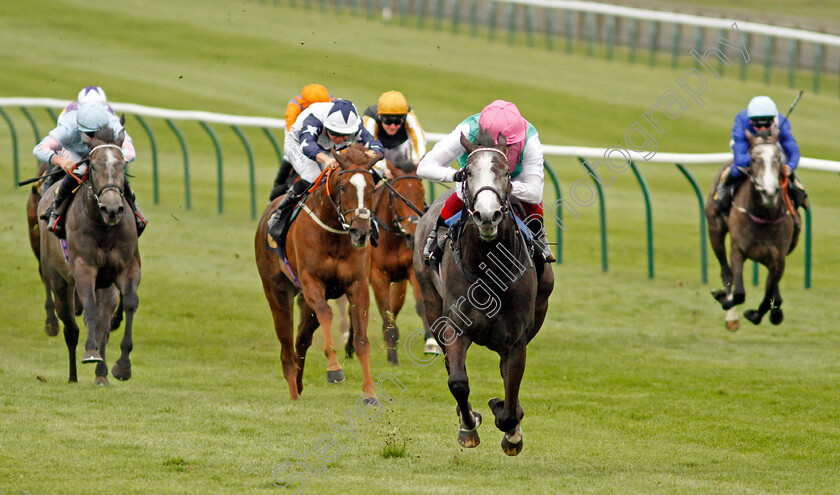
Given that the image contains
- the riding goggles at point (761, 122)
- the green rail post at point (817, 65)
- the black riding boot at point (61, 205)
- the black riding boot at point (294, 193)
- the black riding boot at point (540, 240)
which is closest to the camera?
the black riding boot at point (540, 240)

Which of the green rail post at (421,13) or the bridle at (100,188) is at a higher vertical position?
the bridle at (100,188)

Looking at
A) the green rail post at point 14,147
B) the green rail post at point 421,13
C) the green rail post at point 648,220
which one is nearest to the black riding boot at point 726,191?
the green rail post at point 648,220

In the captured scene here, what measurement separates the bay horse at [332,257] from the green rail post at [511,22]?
1997 centimetres

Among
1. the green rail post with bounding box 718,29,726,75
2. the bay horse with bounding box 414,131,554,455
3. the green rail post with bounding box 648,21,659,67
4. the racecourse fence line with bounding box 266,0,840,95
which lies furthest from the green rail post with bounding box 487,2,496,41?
the bay horse with bounding box 414,131,554,455

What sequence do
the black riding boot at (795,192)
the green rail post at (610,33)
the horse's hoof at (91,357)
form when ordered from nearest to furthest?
the horse's hoof at (91,357)
the black riding boot at (795,192)
the green rail post at (610,33)

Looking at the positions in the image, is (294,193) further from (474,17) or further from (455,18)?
(474,17)

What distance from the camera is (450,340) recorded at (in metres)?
6.40

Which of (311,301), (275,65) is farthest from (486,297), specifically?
(275,65)

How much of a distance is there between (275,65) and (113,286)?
16455 mm

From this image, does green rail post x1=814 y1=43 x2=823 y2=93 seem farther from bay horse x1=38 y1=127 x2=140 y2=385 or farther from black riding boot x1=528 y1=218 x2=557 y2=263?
black riding boot x1=528 y1=218 x2=557 y2=263

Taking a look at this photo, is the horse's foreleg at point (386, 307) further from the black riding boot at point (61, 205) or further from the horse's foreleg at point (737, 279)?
the horse's foreleg at point (737, 279)

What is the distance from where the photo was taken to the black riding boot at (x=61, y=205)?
8.96m

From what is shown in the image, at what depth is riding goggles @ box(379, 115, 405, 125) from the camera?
32.8ft

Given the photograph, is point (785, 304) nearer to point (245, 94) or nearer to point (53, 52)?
point (245, 94)
